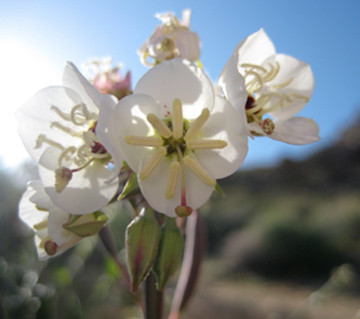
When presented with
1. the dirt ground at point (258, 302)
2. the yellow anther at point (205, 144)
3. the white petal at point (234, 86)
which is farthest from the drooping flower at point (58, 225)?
the dirt ground at point (258, 302)

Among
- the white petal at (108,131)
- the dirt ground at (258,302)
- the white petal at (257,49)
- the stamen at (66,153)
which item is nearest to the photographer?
the white petal at (108,131)

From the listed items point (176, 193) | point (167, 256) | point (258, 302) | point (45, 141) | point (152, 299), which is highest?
point (45, 141)

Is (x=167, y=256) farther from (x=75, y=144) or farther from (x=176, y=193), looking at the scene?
(x=75, y=144)

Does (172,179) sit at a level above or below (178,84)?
below

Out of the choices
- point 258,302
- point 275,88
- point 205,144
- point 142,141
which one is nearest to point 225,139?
point 205,144

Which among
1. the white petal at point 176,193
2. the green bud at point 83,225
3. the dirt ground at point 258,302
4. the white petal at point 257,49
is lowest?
the dirt ground at point 258,302

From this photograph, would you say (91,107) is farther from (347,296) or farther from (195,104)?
(347,296)

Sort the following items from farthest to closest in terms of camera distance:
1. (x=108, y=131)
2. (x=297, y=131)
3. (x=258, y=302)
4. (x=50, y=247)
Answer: (x=258, y=302)
(x=297, y=131)
(x=50, y=247)
(x=108, y=131)

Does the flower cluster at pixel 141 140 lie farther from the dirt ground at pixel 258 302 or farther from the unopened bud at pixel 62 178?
the dirt ground at pixel 258 302
